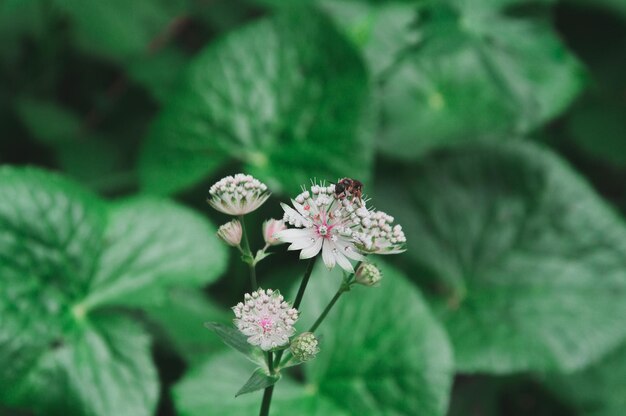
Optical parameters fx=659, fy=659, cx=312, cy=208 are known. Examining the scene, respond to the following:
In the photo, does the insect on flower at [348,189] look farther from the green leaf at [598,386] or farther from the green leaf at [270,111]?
the green leaf at [598,386]

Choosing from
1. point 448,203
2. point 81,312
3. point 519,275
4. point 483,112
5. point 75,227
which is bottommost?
point 81,312

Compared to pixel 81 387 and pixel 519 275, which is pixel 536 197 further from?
pixel 81 387

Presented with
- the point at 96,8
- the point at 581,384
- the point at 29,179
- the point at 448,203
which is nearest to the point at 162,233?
the point at 29,179

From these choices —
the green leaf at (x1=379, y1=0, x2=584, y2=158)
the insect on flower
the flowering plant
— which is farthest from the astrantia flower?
the green leaf at (x1=379, y1=0, x2=584, y2=158)

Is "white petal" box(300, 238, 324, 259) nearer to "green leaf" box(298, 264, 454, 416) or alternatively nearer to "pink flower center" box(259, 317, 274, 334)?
"pink flower center" box(259, 317, 274, 334)

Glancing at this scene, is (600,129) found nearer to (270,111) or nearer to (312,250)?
(270,111)

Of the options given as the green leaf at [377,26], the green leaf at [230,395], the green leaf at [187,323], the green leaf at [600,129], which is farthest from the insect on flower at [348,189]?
the green leaf at [600,129]

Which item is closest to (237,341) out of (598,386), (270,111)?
(270,111)
